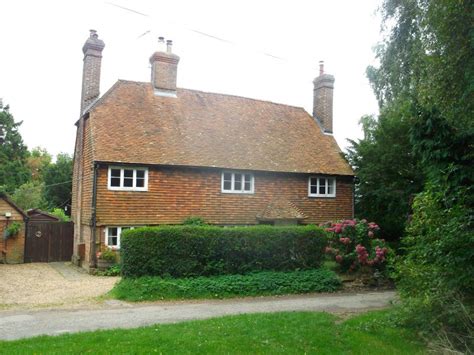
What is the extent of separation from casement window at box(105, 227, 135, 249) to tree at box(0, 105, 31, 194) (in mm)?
25819

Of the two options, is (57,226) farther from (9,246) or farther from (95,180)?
(95,180)

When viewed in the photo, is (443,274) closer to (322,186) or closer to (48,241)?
(322,186)

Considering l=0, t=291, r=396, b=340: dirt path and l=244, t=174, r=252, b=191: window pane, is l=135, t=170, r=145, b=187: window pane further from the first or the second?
l=0, t=291, r=396, b=340: dirt path

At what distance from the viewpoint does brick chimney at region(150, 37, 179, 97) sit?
22.2 m

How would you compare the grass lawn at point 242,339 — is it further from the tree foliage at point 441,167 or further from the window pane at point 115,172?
the window pane at point 115,172

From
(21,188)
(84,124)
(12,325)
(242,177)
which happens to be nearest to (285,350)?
(12,325)

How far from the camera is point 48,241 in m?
22.4

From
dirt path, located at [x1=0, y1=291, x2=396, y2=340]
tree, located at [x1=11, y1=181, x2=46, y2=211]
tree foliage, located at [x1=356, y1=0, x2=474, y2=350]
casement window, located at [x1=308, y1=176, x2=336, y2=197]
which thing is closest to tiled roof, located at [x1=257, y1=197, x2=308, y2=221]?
casement window, located at [x1=308, y1=176, x2=336, y2=197]

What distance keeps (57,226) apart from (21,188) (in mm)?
19678

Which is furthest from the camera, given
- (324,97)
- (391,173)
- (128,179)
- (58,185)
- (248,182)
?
(58,185)

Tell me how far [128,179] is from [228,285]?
24.9ft

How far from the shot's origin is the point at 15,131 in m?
43.0

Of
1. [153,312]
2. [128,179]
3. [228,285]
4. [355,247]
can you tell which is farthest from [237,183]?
[153,312]

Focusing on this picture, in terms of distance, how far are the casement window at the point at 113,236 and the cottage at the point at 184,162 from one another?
0.04 metres
